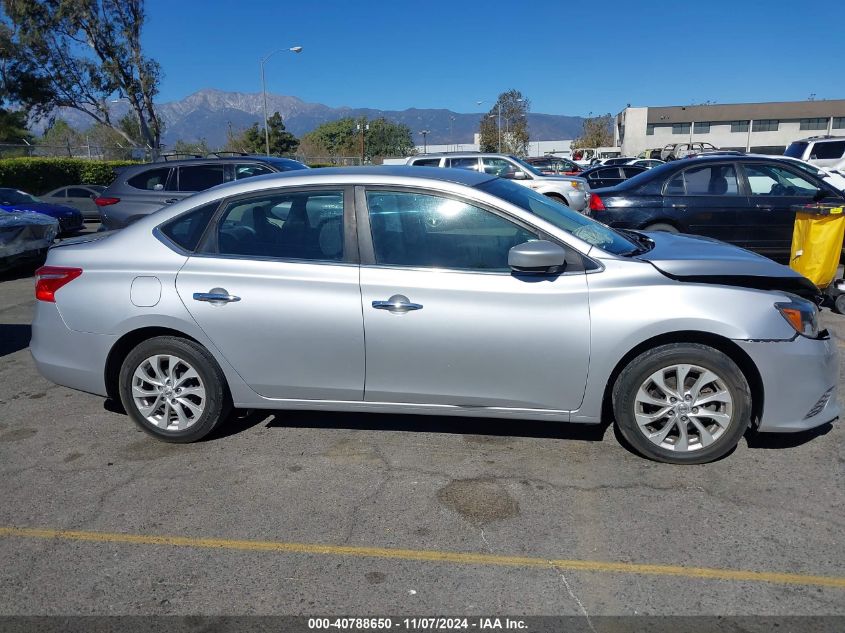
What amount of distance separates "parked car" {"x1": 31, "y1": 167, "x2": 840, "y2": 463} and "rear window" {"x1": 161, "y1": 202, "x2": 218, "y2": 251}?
14 millimetres

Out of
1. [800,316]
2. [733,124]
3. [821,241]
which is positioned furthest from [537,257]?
[733,124]

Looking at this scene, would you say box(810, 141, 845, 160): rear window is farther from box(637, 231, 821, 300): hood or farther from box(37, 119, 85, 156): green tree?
box(37, 119, 85, 156): green tree

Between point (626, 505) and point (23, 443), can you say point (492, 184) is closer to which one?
point (626, 505)

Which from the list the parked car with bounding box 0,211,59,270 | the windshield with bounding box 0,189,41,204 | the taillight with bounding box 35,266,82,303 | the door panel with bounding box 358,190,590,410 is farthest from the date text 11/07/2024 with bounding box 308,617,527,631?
the windshield with bounding box 0,189,41,204

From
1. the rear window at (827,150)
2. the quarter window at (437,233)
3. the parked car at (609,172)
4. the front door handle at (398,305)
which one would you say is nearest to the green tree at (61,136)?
A: the parked car at (609,172)

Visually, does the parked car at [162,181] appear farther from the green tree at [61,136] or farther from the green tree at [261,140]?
the green tree at [261,140]

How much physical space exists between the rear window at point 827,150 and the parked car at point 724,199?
12.5m

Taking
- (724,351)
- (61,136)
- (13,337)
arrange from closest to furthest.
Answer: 1. (724,351)
2. (13,337)
3. (61,136)

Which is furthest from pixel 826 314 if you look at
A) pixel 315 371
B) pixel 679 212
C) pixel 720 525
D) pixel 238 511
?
pixel 238 511

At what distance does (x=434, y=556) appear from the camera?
3.18 metres

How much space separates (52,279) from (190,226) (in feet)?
3.31

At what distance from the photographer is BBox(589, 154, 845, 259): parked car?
8547 mm

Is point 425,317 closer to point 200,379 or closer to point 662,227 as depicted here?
point 200,379

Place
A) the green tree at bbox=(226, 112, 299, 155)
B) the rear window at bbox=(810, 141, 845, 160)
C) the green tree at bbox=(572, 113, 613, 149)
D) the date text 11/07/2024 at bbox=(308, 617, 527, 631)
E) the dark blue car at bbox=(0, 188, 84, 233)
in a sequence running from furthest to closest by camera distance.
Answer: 1. the green tree at bbox=(572, 113, 613, 149)
2. the green tree at bbox=(226, 112, 299, 155)
3. the rear window at bbox=(810, 141, 845, 160)
4. the dark blue car at bbox=(0, 188, 84, 233)
5. the date text 11/07/2024 at bbox=(308, 617, 527, 631)
